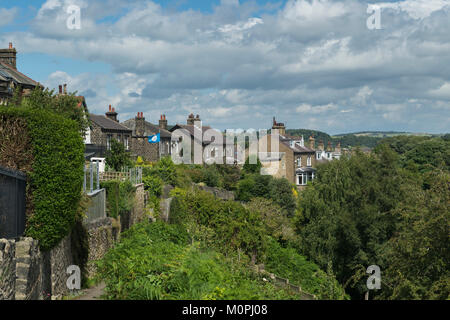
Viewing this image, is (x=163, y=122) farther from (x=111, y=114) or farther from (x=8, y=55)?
(x=8, y=55)

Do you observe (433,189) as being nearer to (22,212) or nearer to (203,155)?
(22,212)

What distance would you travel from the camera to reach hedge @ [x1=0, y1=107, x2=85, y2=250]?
1262 cm

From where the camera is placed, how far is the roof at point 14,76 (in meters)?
32.4

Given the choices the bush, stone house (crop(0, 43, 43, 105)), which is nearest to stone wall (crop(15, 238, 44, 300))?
stone house (crop(0, 43, 43, 105))

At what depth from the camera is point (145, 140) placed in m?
60.6

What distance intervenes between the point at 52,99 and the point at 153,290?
1728 cm

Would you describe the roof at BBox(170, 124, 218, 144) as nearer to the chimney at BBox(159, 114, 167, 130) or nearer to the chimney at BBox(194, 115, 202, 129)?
the chimney at BBox(194, 115, 202, 129)

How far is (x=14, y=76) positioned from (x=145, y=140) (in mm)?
26705

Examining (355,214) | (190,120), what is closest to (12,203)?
(355,214)

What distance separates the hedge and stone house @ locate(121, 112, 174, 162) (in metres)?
44.9

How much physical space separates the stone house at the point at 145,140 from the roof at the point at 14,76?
21651 mm
